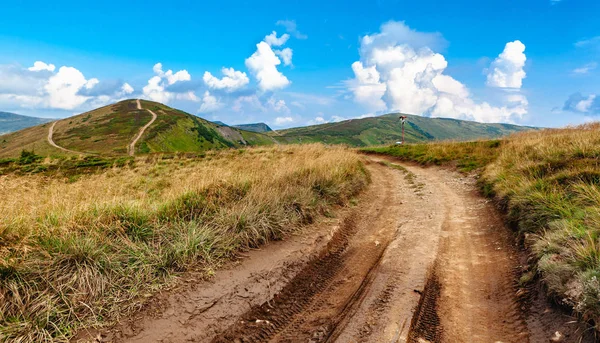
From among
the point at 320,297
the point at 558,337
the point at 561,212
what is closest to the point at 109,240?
the point at 320,297

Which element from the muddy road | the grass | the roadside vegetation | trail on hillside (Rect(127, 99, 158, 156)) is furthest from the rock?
trail on hillside (Rect(127, 99, 158, 156))

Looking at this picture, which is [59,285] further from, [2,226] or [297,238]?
[297,238]

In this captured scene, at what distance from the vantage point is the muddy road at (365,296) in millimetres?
3717

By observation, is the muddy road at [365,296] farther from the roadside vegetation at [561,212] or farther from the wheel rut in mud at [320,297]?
the roadside vegetation at [561,212]

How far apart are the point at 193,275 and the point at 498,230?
23.4 feet

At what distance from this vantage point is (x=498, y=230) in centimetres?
729

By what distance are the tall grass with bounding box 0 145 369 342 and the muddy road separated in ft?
1.45

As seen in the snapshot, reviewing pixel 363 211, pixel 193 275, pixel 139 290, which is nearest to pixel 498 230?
pixel 363 211

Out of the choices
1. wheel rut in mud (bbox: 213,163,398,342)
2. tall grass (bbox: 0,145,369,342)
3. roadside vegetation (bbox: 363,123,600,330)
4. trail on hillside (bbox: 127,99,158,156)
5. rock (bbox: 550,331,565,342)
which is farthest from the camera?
trail on hillside (bbox: 127,99,158,156)

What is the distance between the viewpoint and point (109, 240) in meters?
4.75

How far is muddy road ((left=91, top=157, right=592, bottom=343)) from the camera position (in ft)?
12.2

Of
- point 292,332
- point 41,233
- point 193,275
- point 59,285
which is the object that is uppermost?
point 41,233

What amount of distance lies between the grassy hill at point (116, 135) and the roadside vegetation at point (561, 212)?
120 m

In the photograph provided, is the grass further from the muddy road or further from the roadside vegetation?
the muddy road
